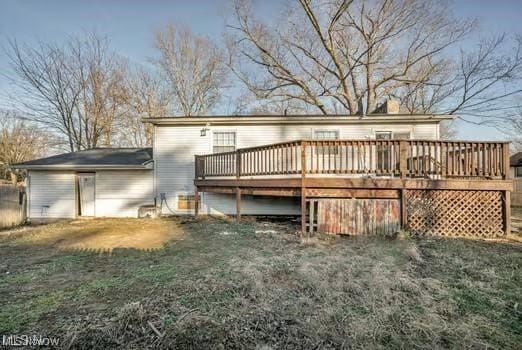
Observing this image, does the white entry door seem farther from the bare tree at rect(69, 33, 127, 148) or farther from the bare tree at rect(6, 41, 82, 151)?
the bare tree at rect(6, 41, 82, 151)

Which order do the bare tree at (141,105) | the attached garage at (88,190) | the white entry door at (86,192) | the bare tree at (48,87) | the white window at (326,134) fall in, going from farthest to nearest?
the bare tree at (141,105), the bare tree at (48,87), the white entry door at (86,192), the attached garage at (88,190), the white window at (326,134)

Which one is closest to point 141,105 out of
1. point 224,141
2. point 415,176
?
point 224,141

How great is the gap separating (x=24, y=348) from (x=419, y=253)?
6.04 meters

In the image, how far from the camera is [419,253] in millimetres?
5156

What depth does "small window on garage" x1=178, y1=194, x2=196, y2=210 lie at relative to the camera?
34.7 ft

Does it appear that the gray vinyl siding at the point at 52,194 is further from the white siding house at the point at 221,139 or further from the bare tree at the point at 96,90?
the bare tree at the point at 96,90

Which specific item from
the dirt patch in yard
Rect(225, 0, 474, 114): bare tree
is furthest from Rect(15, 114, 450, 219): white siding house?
Rect(225, 0, 474, 114): bare tree

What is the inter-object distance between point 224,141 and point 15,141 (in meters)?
18.0

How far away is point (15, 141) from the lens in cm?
1842

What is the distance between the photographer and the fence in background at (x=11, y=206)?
977 cm

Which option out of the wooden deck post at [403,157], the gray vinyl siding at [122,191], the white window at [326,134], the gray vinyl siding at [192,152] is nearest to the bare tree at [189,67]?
the gray vinyl siding at [192,152]

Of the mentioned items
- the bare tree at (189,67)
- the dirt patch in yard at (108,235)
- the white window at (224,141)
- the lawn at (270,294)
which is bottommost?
the dirt patch in yard at (108,235)

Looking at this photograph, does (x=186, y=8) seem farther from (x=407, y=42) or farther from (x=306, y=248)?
(x=306, y=248)

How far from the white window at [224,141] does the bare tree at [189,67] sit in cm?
1271
